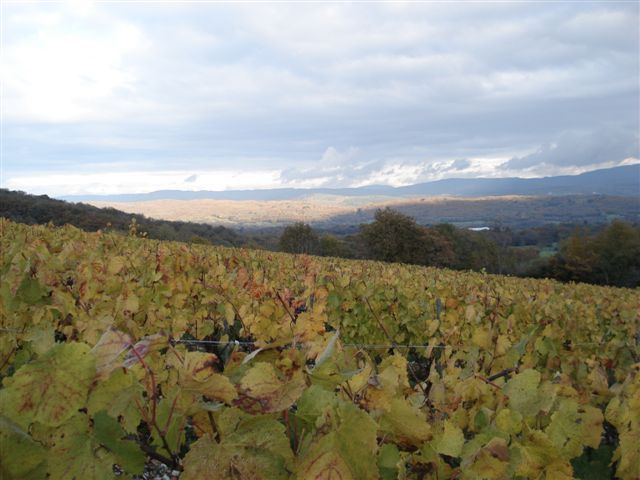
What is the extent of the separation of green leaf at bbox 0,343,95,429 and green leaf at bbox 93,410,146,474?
9 cm

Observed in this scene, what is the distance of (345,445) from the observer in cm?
93

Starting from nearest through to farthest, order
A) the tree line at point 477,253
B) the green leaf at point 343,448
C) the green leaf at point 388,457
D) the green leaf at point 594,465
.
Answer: the green leaf at point 343,448 → the green leaf at point 388,457 → the green leaf at point 594,465 → the tree line at point 477,253

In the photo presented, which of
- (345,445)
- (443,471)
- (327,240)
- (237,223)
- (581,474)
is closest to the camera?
(345,445)

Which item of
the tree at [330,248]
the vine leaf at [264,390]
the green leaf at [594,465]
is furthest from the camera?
the tree at [330,248]

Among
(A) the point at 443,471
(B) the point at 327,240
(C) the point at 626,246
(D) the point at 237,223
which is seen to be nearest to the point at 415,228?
(B) the point at 327,240

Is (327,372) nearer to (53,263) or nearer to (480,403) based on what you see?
(480,403)

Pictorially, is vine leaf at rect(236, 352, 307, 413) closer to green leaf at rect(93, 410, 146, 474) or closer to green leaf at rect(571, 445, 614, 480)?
green leaf at rect(93, 410, 146, 474)

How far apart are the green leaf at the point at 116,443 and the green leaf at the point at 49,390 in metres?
0.09

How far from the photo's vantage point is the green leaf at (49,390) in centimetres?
88

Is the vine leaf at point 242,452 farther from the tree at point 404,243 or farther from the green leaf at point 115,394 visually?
the tree at point 404,243

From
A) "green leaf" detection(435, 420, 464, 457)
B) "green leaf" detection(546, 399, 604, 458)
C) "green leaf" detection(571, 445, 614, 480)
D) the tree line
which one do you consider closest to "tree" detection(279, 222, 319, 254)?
the tree line

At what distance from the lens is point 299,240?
58.8 metres

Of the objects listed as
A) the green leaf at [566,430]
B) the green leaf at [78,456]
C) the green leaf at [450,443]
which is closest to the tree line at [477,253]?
the green leaf at [566,430]

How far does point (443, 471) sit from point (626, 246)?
176 feet
